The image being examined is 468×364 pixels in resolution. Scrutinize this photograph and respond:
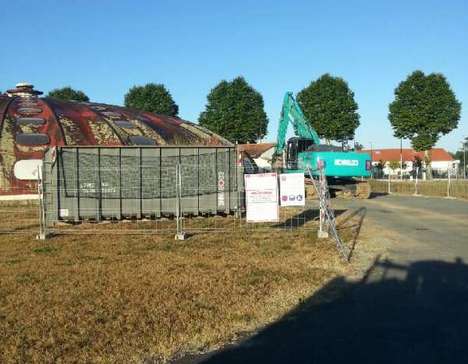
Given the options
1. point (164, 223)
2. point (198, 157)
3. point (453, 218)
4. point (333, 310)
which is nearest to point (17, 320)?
point (333, 310)

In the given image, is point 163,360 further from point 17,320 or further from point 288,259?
point 288,259

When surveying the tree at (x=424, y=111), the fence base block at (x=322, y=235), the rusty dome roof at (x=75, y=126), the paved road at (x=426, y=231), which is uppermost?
the tree at (x=424, y=111)

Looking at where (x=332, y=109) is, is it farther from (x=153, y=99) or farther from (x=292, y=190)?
(x=292, y=190)

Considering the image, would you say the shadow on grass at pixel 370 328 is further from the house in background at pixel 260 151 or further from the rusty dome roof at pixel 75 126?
the house in background at pixel 260 151

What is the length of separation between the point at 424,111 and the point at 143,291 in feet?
222

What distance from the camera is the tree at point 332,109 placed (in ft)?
232

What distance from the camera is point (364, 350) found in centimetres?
522

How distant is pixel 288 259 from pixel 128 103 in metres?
75.7

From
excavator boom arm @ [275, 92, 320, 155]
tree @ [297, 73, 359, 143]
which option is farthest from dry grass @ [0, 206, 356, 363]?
tree @ [297, 73, 359, 143]

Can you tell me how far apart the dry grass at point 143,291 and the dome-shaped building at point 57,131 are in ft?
48.1

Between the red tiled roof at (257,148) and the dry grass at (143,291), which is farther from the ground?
the red tiled roof at (257,148)

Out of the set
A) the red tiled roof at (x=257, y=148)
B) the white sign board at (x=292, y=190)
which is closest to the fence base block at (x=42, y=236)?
the white sign board at (x=292, y=190)

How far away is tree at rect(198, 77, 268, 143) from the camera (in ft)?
245

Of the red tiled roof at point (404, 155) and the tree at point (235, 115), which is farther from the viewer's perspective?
the red tiled roof at point (404, 155)
